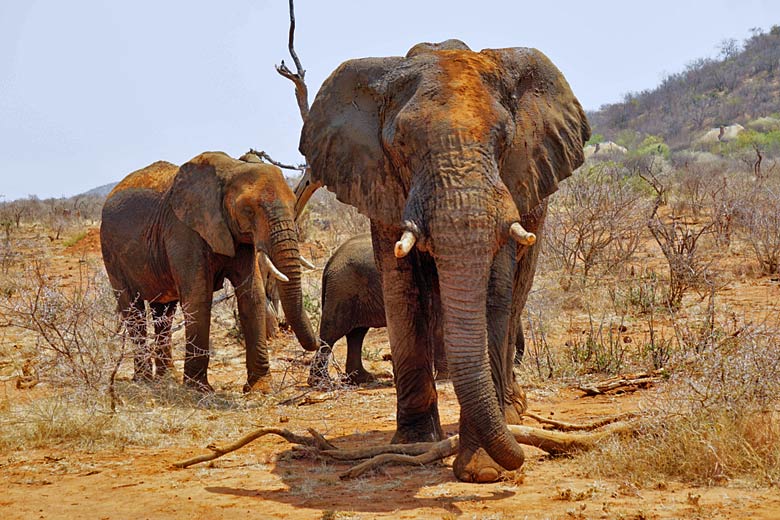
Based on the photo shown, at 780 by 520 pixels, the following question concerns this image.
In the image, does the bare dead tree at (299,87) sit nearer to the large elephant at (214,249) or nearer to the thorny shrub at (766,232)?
the large elephant at (214,249)

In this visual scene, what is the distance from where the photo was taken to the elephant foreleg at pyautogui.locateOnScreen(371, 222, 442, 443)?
5703mm

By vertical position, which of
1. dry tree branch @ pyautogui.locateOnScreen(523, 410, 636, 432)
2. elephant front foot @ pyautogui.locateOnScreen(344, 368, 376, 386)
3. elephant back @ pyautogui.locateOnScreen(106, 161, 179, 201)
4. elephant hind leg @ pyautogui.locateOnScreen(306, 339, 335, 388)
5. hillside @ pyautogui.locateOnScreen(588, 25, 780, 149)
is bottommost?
dry tree branch @ pyautogui.locateOnScreen(523, 410, 636, 432)

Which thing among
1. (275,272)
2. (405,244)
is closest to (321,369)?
(275,272)

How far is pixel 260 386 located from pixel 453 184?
188 inches

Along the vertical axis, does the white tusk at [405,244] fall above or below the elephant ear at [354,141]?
below

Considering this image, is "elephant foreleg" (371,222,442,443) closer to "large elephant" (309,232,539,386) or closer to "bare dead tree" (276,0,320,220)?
"large elephant" (309,232,539,386)

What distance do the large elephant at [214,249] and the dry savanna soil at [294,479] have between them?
715mm

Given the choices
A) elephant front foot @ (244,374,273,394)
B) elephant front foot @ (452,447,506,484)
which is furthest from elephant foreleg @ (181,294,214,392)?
elephant front foot @ (452,447,506,484)

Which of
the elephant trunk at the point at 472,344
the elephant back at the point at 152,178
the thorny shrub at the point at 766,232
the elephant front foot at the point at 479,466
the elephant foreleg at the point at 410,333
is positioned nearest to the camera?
the elephant trunk at the point at 472,344

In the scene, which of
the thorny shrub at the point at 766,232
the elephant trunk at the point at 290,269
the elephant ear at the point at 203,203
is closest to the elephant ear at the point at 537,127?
the elephant trunk at the point at 290,269

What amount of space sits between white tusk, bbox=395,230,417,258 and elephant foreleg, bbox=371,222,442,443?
912mm

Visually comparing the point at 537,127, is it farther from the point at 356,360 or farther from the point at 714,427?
the point at 356,360

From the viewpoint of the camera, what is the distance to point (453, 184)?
4746 mm

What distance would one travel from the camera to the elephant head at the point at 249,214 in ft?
28.1
